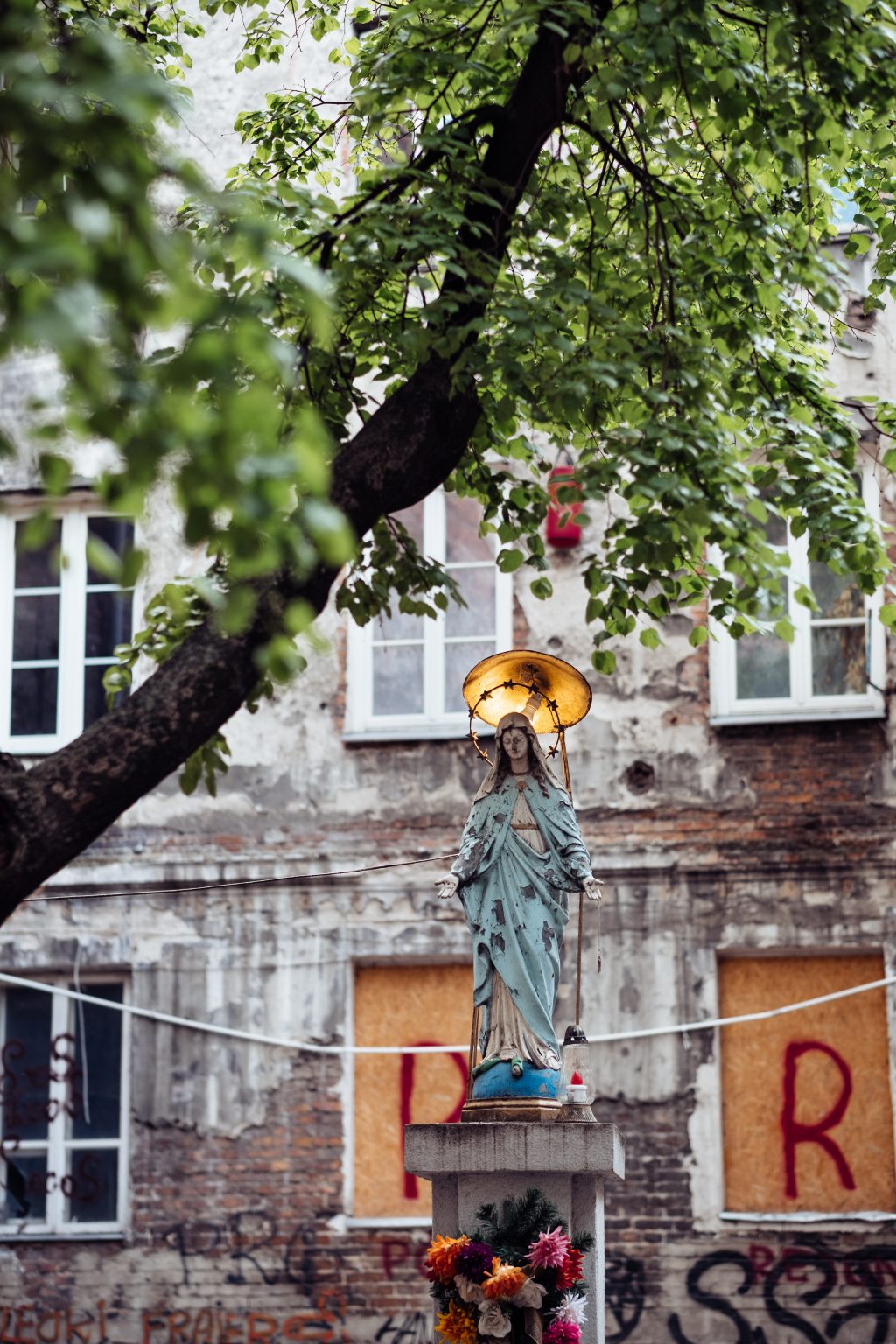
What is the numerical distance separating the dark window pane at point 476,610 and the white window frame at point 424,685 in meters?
0.07

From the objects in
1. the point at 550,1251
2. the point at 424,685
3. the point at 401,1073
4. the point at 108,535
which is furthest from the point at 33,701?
the point at 550,1251

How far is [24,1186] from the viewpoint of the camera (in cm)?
1359

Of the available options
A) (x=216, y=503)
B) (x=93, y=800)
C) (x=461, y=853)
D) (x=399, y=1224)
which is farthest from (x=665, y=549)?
(x=399, y=1224)

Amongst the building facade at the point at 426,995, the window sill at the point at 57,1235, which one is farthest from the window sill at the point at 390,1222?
the window sill at the point at 57,1235

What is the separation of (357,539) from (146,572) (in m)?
5.58

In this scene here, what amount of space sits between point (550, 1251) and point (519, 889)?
1744mm

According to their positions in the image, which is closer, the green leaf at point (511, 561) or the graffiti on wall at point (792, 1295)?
the green leaf at point (511, 561)

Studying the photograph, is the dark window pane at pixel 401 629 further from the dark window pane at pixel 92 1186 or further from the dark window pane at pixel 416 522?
the dark window pane at pixel 92 1186

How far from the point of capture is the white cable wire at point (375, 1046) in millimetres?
12898

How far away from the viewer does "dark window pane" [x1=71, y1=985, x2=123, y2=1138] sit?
1366 cm

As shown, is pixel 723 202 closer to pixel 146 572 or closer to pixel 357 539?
pixel 357 539

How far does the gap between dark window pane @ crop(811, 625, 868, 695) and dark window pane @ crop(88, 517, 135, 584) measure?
5.27 metres

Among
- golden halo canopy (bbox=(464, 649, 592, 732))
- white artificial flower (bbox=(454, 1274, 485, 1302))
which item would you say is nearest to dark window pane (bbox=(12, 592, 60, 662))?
golden halo canopy (bbox=(464, 649, 592, 732))

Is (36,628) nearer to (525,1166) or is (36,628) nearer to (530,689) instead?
(530,689)
